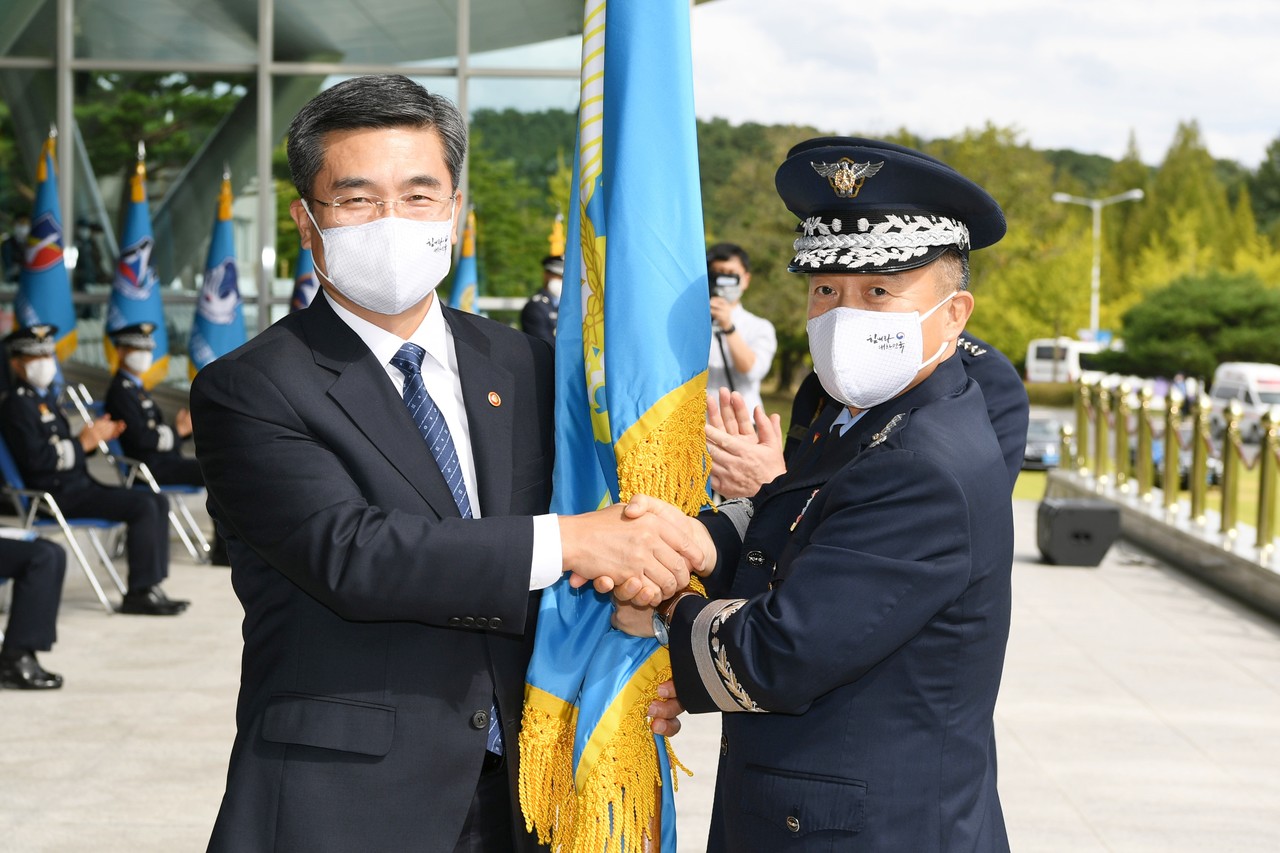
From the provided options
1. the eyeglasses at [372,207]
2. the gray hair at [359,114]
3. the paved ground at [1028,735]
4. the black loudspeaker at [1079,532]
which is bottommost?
the paved ground at [1028,735]

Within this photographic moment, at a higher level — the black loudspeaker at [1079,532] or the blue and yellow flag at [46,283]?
the blue and yellow flag at [46,283]

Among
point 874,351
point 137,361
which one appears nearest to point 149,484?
point 137,361

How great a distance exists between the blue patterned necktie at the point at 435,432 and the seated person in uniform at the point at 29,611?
463cm

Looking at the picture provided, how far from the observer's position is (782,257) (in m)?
32.6

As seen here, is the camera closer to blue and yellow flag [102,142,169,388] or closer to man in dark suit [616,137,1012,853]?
man in dark suit [616,137,1012,853]

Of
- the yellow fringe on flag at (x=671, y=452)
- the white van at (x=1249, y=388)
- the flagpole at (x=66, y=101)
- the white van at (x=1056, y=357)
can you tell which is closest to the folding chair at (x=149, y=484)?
the flagpole at (x=66, y=101)

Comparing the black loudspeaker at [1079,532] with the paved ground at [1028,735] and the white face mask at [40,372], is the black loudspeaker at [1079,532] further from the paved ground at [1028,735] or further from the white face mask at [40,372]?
the white face mask at [40,372]

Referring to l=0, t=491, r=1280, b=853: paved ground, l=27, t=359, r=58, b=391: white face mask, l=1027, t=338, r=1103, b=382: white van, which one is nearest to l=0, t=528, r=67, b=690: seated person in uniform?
l=0, t=491, r=1280, b=853: paved ground

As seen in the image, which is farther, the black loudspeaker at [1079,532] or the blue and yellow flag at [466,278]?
the blue and yellow flag at [466,278]

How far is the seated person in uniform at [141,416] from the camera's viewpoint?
8680 millimetres

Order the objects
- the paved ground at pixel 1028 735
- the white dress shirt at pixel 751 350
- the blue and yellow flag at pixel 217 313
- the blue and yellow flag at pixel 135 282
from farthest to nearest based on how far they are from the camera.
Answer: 1. the blue and yellow flag at pixel 217 313
2. the blue and yellow flag at pixel 135 282
3. the white dress shirt at pixel 751 350
4. the paved ground at pixel 1028 735

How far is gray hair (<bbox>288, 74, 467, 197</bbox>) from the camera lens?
6.34ft

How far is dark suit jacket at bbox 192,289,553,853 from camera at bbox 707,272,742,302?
4.36m

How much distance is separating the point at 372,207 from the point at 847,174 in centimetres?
69
